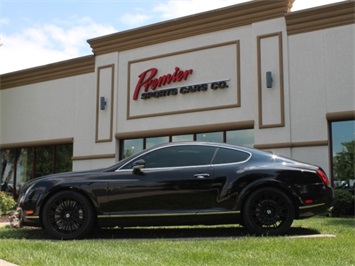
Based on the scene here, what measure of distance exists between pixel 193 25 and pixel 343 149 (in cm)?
632

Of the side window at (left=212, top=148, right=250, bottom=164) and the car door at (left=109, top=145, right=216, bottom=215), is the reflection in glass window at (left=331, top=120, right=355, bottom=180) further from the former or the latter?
the car door at (left=109, top=145, right=216, bottom=215)

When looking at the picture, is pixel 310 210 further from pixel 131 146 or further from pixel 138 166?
pixel 131 146

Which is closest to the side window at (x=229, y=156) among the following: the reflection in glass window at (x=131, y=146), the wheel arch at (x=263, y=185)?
the wheel arch at (x=263, y=185)

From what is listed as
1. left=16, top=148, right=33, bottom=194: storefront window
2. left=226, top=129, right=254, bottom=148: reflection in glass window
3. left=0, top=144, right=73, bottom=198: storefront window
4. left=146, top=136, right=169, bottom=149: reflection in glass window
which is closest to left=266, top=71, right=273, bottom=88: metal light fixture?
left=226, top=129, right=254, bottom=148: reflection in glass window

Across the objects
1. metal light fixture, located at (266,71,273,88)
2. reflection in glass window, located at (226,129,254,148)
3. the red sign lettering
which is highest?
the red sign lettering

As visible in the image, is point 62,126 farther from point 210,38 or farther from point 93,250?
point 93,250

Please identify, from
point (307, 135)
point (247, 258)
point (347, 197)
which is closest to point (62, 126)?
point (307, 135)

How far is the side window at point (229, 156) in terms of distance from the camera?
675 centimetres

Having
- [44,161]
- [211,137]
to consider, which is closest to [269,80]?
[211,137]

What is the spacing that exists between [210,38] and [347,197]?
263 inches

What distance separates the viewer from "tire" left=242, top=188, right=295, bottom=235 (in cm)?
637

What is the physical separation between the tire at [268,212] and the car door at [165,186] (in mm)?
606

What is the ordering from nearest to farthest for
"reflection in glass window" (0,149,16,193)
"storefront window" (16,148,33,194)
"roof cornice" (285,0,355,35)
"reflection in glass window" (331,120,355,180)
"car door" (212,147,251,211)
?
"car door" (212,147,251,211)
"reflection in glass window" (331,120,355,180)
"roof cornice" (285,0,355,35)
"storefront window" (16,148,33,194)
"reflection in glass window" (0,149,16,193)

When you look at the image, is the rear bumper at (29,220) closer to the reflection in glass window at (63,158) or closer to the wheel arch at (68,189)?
the wheel arch at (68,189)
